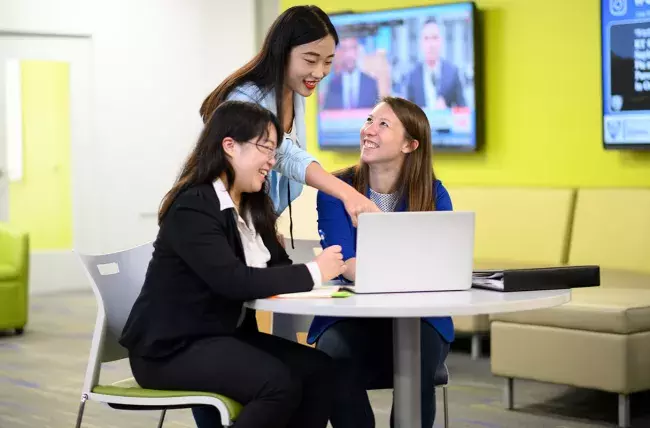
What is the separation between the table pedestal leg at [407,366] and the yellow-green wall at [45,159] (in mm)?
6743

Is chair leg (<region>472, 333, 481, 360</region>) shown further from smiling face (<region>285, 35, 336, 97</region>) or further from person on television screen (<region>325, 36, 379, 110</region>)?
smiling face (<region>285, 35, 336, 97</region>)

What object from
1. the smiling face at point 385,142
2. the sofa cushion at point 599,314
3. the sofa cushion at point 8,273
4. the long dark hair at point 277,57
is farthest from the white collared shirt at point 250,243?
the sofa cushion at point 8,273

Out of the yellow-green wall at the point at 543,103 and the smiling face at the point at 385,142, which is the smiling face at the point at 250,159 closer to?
the smiling face at the point at 385,142

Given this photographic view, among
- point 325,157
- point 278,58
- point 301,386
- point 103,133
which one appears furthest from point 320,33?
point 103,133

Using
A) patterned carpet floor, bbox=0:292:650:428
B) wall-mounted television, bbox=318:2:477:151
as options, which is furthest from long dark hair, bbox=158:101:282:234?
wall-mounted television, bbox=318:2:477:151

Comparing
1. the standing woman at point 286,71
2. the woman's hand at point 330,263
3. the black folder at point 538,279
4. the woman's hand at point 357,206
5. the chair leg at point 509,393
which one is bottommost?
the chair leg at point 509,393

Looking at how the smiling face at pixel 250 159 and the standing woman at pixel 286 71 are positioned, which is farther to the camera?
the standing woman at pixel 286 71

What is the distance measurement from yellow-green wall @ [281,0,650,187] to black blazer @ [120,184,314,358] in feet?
11.2

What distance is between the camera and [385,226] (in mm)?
2570

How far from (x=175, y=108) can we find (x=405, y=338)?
6762 mm

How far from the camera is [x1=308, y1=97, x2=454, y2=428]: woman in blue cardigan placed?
120 inches

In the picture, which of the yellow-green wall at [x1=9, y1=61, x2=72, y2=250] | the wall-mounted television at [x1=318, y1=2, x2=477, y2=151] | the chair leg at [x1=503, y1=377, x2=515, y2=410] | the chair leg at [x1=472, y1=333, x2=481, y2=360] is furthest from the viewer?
the yellow-green wall at [x1=9, y1=61, x2=72, y2=250]

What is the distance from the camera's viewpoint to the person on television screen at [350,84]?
6770mm

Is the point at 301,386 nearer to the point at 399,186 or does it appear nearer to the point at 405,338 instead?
the point at 405,338
